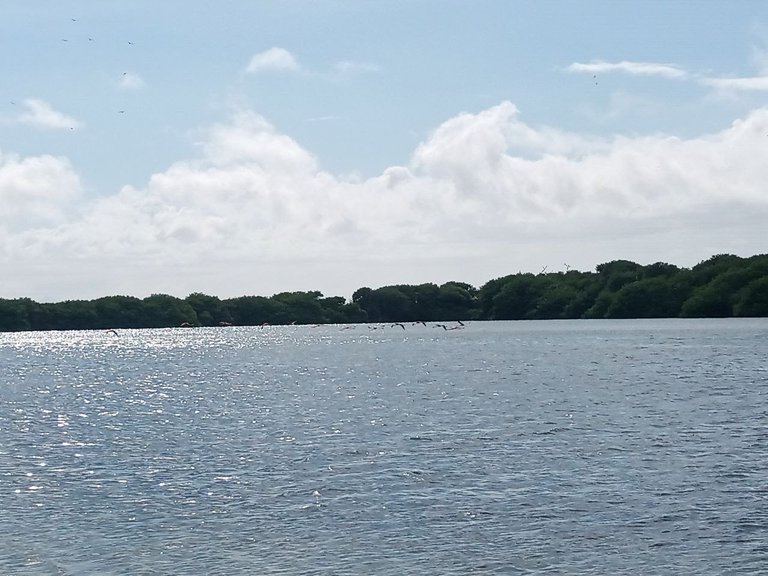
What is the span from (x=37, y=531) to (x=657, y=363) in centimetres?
9664

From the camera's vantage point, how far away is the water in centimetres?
3097

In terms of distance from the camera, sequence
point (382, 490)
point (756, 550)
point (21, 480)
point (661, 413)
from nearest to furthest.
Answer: point (756, 550), point (382, 490), point (21, 480), point (661, 413)

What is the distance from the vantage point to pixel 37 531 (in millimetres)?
34812

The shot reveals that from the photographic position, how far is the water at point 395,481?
102 feet

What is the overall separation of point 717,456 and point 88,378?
317 ft

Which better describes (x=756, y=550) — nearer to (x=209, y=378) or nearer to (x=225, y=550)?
(x=225, y=550)

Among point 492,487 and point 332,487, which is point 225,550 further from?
point 492,487

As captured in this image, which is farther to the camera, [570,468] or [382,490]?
[570,468]

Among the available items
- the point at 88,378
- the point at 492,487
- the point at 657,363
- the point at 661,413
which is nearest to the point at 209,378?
the point at 88,378

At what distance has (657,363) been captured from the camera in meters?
121

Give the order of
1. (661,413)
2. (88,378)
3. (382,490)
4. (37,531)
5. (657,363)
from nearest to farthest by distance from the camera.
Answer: (37,531) → (382,490) → (661,413) → (657,363) → (88,378)

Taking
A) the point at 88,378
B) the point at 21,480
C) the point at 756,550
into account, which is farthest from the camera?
the point at 88,378

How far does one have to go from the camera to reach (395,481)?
4275 centimetres

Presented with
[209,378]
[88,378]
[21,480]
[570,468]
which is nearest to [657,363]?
[209,378]
